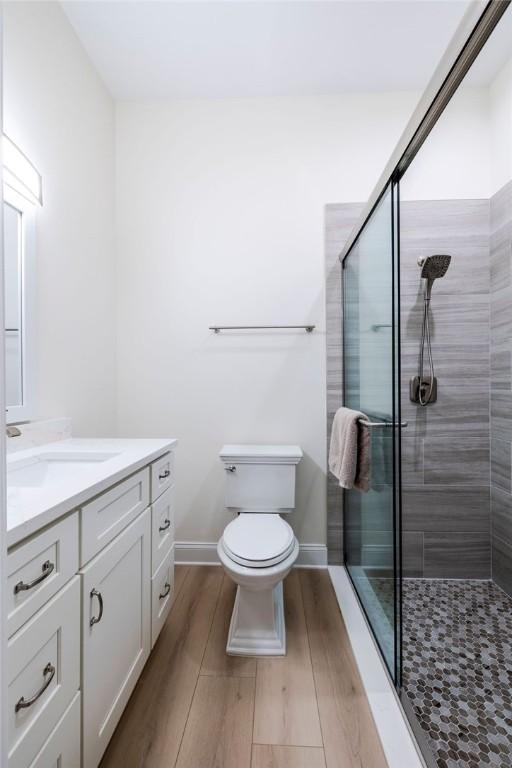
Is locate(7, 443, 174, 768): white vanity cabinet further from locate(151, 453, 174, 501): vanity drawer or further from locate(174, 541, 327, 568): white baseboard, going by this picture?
locate(174, 541, 327, 568): white baseboard

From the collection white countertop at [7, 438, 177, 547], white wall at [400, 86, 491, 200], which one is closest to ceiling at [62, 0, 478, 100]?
white wall at [400, 86, 491, 200]

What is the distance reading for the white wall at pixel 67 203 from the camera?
154 centimetres

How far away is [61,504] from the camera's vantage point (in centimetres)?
85

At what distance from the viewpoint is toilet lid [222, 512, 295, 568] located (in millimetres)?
1519

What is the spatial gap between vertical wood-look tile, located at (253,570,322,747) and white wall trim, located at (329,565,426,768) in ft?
0.64

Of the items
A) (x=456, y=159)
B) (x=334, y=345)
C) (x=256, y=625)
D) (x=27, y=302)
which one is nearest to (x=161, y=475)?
(x=256, y=625)

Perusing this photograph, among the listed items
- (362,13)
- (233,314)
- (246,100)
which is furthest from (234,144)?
(233,314)

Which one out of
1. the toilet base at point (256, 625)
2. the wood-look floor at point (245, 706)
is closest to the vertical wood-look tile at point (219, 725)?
the wood-look floor at point (245, 706)

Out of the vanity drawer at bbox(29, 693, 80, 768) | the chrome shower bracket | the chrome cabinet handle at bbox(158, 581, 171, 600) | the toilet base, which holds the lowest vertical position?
the toilet base

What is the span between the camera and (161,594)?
1567 millimetres

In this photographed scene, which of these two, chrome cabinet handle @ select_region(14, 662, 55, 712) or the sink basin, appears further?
the sink basin

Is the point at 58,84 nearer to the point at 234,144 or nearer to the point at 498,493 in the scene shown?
the point at 234,144

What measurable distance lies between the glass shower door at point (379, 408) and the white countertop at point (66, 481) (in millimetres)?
880

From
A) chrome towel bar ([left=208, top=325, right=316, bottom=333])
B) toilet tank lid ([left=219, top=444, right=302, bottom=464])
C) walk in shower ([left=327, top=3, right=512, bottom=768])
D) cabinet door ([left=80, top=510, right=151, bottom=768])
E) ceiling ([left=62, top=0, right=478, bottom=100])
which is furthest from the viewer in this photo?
chrome towel bar ([left=208, top=325, right=316, bottom=333])
